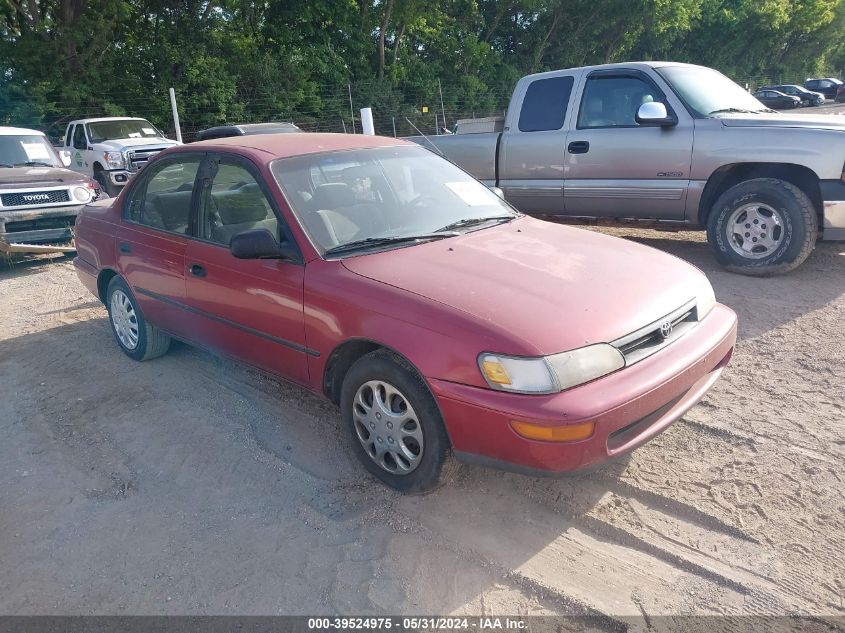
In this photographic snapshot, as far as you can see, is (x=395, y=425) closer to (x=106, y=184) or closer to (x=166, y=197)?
(x=166, y=197)

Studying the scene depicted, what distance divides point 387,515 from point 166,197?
2.76 meters

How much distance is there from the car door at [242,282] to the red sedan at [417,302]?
1 centimetres

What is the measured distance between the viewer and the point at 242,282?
372cm

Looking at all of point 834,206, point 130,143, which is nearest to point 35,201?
point 130,143

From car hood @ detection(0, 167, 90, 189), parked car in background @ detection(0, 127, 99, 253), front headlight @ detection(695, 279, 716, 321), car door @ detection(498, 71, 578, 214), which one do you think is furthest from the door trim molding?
car hood @ detection(0, 167, 90, 189)

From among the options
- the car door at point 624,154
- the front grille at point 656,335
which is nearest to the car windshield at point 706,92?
the car door at point 624,154

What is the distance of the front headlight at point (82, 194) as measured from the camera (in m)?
8.74

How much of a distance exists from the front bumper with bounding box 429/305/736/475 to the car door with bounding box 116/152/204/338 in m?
2.28

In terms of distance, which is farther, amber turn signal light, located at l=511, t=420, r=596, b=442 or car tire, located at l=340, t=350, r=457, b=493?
car tire, located at l=340, t=350, r=457, b=493

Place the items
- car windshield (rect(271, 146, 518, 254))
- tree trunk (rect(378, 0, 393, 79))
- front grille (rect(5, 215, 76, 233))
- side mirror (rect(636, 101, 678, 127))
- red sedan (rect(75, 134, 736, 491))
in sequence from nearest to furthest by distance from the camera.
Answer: red sedan (rect(75, 134, 736, 491)) < car windshield (rect(271, 146, 518, 254)) < side mirror (rect(636, 101, 678, 127)) < front grille (rect(5, 215, 76, 233)) < tree trunk (rect(378, 0, 393, 79))

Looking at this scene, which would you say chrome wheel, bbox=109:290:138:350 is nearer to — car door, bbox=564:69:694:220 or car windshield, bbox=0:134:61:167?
car door, bbox=564:69:694:220

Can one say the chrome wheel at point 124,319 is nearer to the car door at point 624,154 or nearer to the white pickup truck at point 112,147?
the car door at point 624,154

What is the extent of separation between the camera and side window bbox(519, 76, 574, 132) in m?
6.97

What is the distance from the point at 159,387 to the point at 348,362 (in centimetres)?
196
